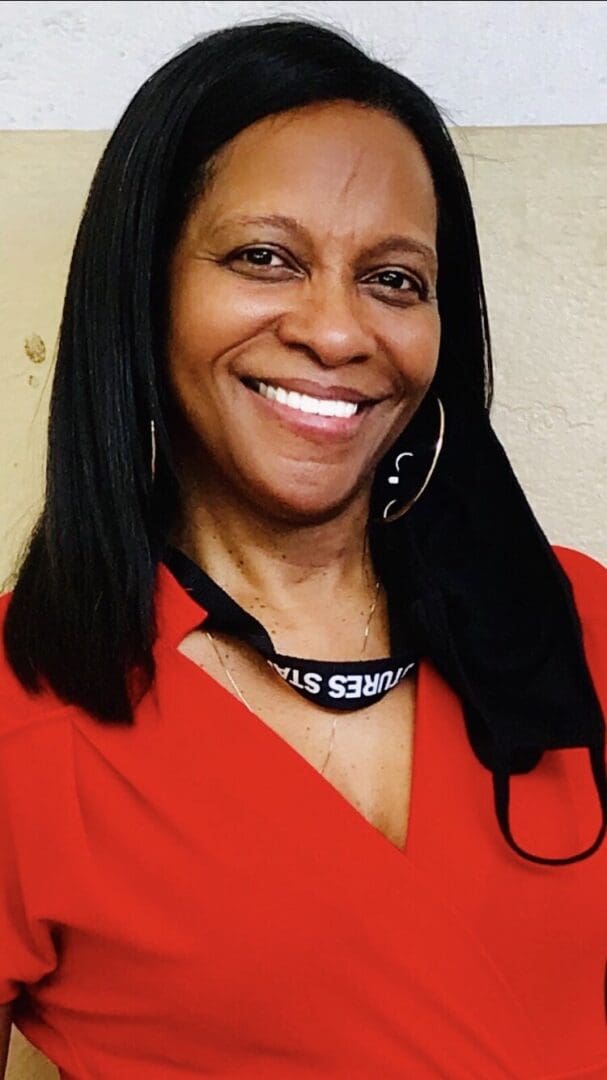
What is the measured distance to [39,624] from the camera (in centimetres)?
91

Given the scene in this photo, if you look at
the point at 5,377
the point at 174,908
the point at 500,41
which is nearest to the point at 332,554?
the point at 174,908

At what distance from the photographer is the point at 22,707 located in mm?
884

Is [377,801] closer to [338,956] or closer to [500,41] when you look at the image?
[338,956]

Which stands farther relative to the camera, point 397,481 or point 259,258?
point 397,481

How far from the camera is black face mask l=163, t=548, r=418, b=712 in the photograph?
0.94m

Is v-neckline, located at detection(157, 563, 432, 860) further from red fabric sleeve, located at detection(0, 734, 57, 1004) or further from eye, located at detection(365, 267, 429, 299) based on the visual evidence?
eye, located at detection(365, 267, 429, 299)

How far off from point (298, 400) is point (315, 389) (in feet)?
0.05

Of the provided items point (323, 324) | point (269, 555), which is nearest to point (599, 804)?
point (269, 555)

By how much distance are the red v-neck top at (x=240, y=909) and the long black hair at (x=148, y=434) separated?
0.04 metres

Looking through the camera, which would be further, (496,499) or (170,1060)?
(496,499)

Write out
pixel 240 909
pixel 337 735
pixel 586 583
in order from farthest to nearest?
pixel 586 583 < pixel 337 735 < pixel 240 909

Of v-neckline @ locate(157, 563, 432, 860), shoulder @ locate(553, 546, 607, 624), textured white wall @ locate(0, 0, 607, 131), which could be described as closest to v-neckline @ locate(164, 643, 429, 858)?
v-neckline @ locate(157, 563, 432, 860)

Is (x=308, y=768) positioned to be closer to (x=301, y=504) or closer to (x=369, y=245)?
(x=301, y=504)

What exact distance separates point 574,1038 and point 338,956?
22 centimetres
